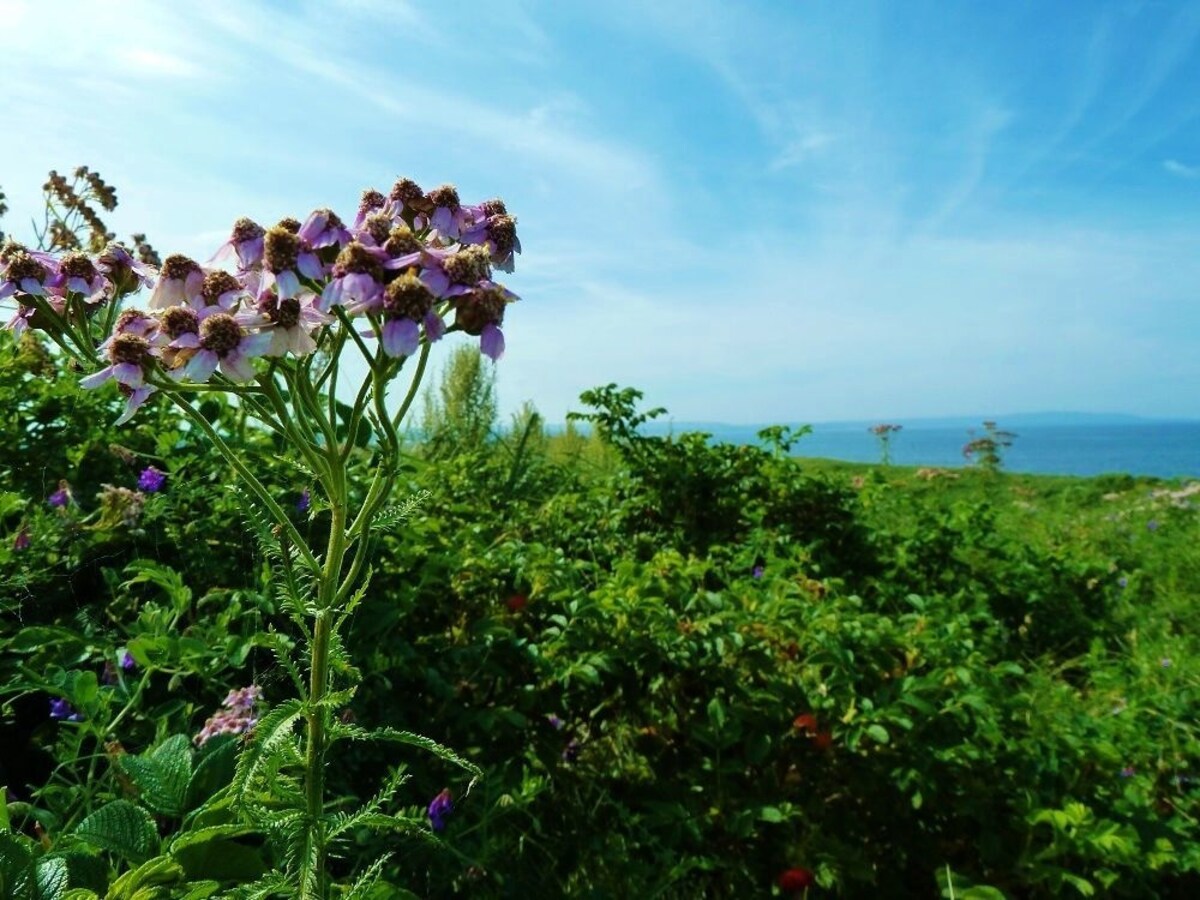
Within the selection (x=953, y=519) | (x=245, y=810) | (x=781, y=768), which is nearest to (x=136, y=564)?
(x=245, y=810)

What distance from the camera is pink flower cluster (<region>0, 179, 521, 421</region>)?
0.98m

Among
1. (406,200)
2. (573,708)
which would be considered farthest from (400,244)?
(573,708)

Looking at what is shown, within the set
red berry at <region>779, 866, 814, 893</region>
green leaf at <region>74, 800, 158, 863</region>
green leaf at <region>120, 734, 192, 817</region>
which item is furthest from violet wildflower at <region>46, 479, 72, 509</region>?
red berry at <region>779, 866, 814, 893</region>

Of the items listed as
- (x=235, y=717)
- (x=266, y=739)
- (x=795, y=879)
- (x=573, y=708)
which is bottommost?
(x=795, y=879)

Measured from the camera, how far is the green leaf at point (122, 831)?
1.18 m

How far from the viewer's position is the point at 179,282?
3.50ft

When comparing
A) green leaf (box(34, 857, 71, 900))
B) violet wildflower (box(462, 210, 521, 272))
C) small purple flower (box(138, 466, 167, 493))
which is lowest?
green leaf (box(34, 857, 71, 900))

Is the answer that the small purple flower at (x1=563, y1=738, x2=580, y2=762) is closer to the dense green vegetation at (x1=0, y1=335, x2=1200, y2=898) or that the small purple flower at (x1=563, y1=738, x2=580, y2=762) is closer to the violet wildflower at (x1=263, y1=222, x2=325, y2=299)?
the dense green vegetation at (x1=0, y1=335, x2=1200, y2=898)

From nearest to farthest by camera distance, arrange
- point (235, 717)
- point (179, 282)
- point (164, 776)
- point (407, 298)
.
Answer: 1. point (407, 298)
2. point (179, 282)
3. point (164, 776)
4. point (235, 717)

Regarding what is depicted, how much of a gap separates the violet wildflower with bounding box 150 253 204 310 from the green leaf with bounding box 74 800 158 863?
69 centimetres

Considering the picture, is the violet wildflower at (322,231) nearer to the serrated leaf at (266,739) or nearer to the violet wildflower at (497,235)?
the violet wildflower at (497,235)

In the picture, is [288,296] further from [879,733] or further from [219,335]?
[879,733]

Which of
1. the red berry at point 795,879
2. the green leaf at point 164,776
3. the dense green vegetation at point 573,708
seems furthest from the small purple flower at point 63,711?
the red berry at point 795,879

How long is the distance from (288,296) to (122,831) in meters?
0.77
